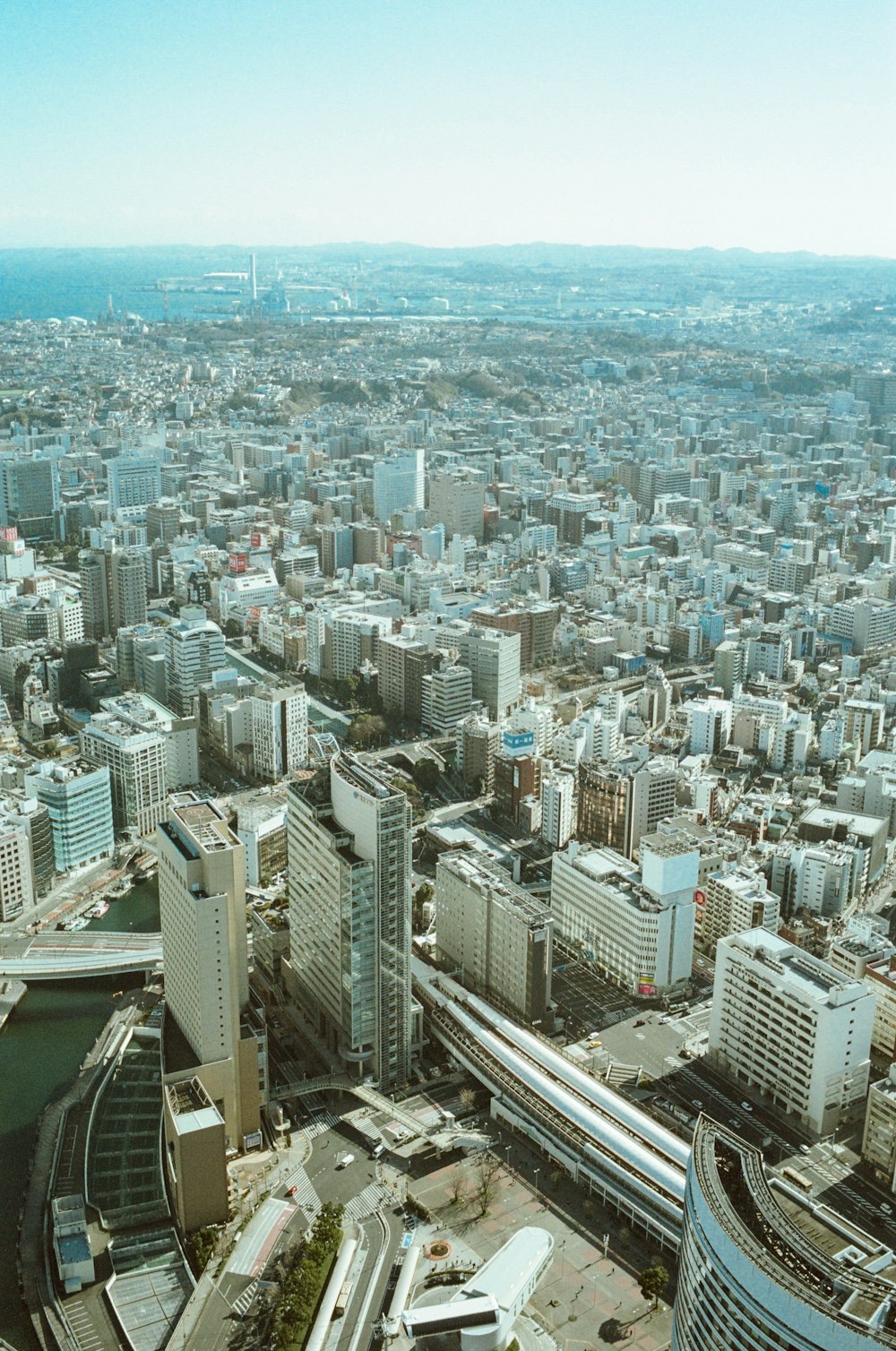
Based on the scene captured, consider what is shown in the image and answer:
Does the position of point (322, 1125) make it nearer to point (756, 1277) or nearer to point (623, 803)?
point (756, 1277)

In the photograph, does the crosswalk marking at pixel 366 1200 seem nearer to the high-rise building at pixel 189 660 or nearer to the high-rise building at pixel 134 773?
the high-rise building at pixel 134 773

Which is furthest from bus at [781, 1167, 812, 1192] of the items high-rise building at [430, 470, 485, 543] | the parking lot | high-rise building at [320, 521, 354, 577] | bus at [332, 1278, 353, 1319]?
high-rise building at [430, 470, 485, 543]

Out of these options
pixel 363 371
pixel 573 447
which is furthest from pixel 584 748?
pixel 363 371

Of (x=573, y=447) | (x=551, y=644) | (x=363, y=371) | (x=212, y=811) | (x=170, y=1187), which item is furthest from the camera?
(x=363, y=371)

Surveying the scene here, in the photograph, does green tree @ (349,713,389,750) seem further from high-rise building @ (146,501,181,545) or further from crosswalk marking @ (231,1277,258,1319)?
high-rise building @ (146,501,181,545)

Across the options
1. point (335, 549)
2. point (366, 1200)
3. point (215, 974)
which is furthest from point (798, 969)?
point (335, 549)

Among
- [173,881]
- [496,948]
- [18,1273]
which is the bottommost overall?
[18,1273]

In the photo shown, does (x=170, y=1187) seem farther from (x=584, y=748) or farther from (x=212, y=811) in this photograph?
(x=584, y=748)
